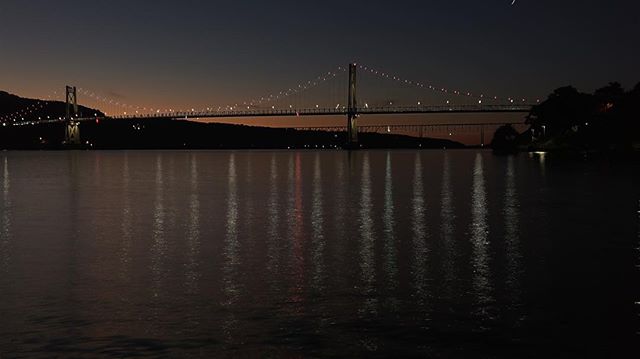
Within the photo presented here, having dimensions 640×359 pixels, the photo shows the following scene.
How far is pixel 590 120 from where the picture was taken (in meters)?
109

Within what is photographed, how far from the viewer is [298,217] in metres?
22.0

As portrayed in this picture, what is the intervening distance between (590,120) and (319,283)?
10593 centimetres

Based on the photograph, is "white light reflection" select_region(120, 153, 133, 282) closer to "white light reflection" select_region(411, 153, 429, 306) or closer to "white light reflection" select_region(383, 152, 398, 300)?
"white light reflection" select_region(383, 152, 398, 300)

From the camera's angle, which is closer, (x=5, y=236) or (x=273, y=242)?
(x=273, y=242)

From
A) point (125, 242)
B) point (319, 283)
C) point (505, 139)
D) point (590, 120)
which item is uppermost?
point (590, 120)

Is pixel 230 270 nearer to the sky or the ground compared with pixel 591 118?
nearer to the ground

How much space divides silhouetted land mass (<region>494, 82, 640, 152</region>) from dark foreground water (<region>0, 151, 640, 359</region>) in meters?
82.4

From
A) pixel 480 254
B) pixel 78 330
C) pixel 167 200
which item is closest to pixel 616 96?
pixel 167 200

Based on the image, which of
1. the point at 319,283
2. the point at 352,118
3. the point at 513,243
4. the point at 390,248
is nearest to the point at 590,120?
the point at 352,118

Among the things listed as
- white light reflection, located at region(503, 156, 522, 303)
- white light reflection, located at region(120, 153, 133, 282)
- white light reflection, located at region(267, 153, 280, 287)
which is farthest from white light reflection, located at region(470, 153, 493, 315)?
white light reflection, located at region(120, 153, 133, 282)

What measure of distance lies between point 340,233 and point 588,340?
9951 mm

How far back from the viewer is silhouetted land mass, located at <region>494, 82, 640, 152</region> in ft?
326

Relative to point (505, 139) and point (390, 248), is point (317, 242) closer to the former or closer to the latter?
point (390, 248)

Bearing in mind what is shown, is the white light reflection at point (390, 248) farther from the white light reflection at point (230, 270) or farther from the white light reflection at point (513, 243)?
the white light reflection at point (230, 270)
